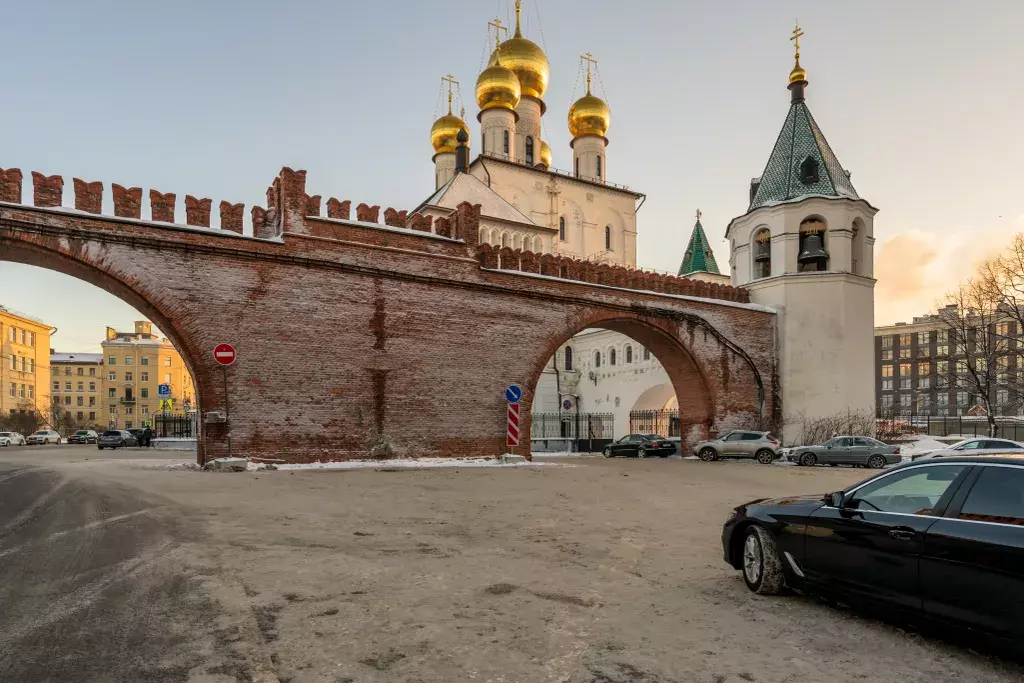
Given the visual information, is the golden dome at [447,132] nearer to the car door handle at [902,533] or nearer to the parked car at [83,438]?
the parked car at [83,438]

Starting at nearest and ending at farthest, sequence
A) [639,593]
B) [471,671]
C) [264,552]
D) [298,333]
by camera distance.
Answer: [471,671]
[639,593]
[264,552]
[298,333]

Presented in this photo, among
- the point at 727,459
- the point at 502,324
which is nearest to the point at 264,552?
the point at 502,324

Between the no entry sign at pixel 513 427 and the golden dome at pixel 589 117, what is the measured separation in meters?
36.7

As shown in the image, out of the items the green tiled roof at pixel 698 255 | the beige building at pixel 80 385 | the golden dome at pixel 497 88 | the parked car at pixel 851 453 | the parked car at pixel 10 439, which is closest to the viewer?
the parked car at pixel 851 453

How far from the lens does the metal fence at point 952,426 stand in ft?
101

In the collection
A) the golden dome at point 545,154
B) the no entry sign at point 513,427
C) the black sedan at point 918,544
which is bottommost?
the no entry sign at point 513,427

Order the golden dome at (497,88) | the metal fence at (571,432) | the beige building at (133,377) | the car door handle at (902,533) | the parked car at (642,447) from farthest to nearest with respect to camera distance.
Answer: the beige building at (133,377), the golden dome at (497,88), the metal fence at (571,432), the parked car at (642,447), the car door handle at (902,533)

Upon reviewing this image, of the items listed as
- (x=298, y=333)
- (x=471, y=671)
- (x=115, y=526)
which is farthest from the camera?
(x=298, y=333)

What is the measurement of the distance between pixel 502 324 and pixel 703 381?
9.47 meters

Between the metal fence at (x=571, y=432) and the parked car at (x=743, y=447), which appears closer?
the parked car at (x=743, y=447)

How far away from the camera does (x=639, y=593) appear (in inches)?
205

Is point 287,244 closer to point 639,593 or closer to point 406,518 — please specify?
point 406,518

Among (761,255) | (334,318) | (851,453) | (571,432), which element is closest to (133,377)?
(571,432)

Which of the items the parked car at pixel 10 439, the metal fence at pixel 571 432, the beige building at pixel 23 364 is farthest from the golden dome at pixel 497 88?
the beige building at pixel 23 364
